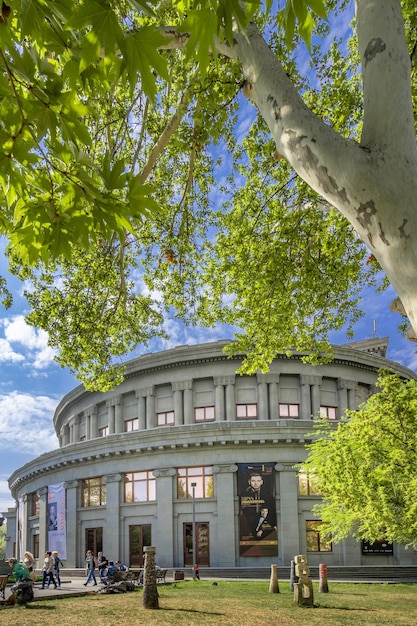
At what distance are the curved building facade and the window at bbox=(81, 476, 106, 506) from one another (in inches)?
3.8

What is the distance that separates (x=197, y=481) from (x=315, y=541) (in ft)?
30.9

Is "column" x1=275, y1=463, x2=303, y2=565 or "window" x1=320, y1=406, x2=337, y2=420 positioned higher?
"window" x1=320, y1=406, x2=337, y2=420

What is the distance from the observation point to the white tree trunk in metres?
3.88

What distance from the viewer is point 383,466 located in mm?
23438

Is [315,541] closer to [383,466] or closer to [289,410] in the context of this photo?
[289,410]

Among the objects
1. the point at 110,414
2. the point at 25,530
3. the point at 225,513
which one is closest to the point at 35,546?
the point at 25,530

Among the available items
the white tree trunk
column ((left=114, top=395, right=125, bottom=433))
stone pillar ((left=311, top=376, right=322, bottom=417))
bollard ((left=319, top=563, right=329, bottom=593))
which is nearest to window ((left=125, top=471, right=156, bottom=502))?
column ((left=114, top=395, right=125, bottom=433))

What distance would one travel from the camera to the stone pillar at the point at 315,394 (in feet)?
160

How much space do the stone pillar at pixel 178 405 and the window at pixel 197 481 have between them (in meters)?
6.23

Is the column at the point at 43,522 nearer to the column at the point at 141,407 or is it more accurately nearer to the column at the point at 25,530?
the column at the point at 25,530

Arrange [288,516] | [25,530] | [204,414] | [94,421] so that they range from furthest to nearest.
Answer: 1. [25,530]
2. [94,421]
3. [204,414]
4. [288,516]

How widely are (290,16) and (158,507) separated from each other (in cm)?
4234

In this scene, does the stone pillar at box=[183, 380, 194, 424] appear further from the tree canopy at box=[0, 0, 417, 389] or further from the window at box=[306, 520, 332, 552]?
the tree canopy at box=[0, 0, 417, 389]

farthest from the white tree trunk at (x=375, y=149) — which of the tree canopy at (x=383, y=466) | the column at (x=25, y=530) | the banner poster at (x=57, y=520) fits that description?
the column at (x=25, y=530)
